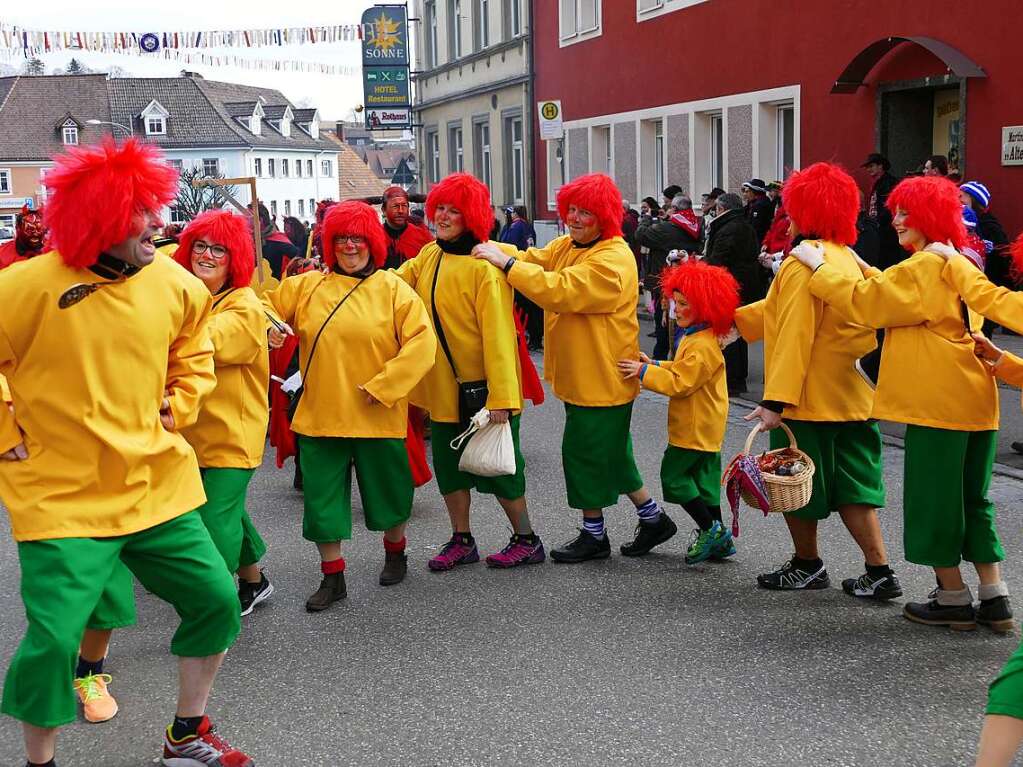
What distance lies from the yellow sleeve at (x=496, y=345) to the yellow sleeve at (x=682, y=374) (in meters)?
0.60

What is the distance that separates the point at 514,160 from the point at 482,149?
259 centimetres

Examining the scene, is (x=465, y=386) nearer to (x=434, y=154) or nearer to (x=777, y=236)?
(x=777, y=236)

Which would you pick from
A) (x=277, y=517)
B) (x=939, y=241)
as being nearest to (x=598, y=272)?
(x=939, y=241)

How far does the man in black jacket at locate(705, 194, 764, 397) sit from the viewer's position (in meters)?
11.4

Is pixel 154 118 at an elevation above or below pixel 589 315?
above

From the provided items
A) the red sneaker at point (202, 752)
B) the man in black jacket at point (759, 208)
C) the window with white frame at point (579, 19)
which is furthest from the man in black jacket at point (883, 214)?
the window with white frame at point (579, 19)

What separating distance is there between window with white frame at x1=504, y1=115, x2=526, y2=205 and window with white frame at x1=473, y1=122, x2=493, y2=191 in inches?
62.3

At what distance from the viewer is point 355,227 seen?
17.8ft

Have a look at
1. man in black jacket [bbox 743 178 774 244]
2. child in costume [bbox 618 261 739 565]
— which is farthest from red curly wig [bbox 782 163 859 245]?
man in black jacket [bbox 743 178 774 244]

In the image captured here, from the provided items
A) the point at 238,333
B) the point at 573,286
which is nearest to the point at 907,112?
the point at 573,286

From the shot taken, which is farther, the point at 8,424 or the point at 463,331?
the point at 463,331

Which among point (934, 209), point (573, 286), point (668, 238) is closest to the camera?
point (934, 209)

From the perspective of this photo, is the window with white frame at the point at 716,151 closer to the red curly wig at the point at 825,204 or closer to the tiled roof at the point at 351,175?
the red curly wig at the point at 825,204

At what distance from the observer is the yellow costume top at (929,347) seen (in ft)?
15.6
